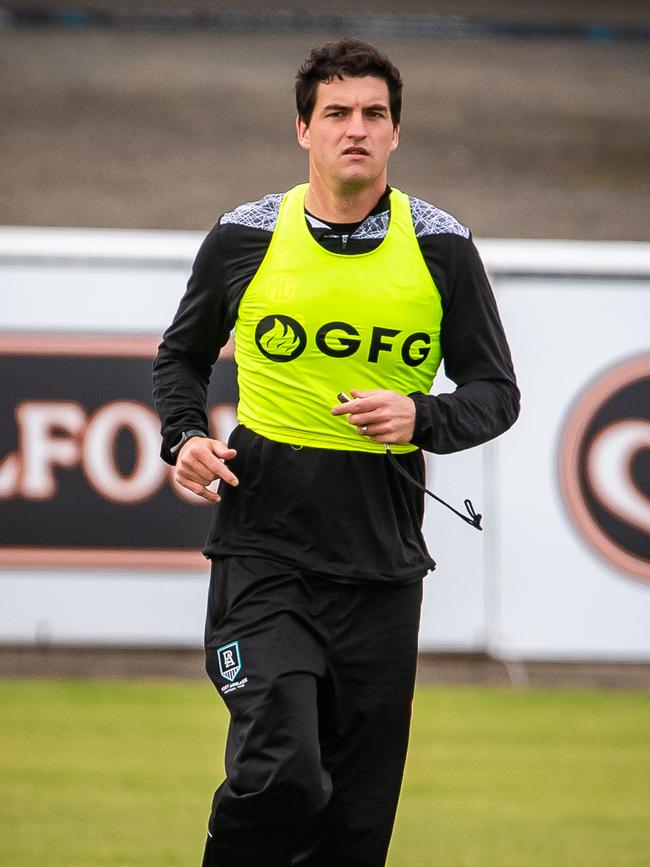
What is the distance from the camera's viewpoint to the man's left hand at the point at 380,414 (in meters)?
3.47

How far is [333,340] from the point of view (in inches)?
145

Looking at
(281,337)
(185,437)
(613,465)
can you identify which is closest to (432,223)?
(281,337)

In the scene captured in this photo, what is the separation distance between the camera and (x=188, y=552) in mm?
7703

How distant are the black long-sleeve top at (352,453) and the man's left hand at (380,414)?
0.07 m

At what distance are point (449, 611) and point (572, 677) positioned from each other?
0.81 meters

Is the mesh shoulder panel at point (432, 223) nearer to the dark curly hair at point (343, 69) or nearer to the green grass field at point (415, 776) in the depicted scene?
the dark curly hair at point (343, 69)

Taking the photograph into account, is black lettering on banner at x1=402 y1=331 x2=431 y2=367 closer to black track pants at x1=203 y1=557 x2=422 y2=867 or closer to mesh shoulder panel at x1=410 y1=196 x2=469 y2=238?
mesh shoulder panel at x1=410 y1=196 x2=469 y2=238

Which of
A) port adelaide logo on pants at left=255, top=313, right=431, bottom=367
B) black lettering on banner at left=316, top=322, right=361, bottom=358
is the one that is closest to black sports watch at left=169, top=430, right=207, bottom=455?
port adelaide logo on pants at left=255, top=313, right=431, bottom=367

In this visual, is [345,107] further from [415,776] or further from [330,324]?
[415,776]

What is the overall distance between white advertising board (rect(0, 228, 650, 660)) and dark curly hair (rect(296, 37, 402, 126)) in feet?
13.3

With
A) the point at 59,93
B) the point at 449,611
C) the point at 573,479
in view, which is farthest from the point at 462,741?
the point at 59,93

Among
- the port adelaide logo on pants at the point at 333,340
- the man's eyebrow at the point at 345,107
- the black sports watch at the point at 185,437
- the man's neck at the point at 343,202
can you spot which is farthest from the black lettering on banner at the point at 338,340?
the man's eyebrow at the point at 345,107

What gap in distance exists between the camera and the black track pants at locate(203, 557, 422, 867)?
3516mm

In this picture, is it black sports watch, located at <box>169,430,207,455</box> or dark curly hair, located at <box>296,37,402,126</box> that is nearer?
dark curly hair, located at <box>296,37,402,126</box>
